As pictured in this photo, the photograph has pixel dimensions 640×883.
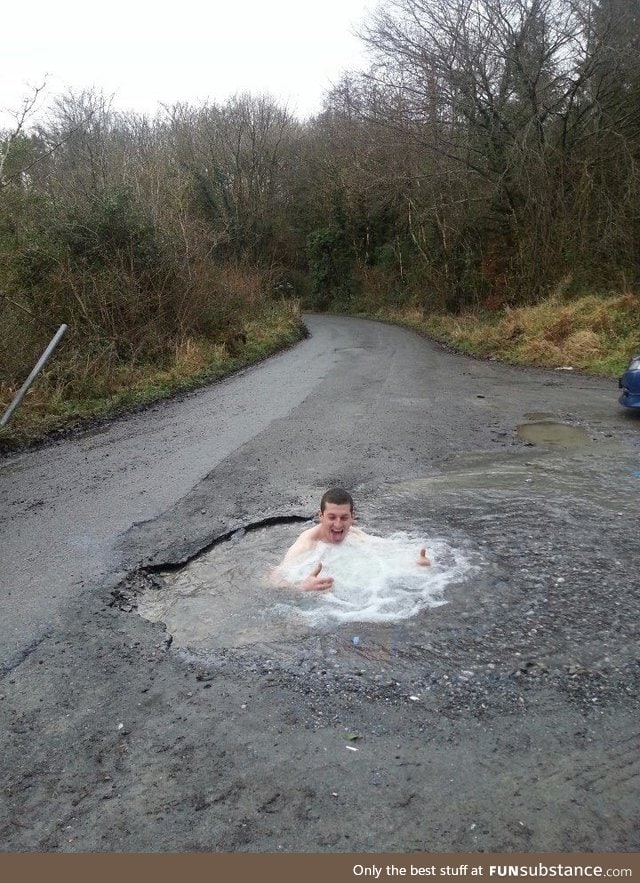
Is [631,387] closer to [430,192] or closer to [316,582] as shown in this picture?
[316,582]

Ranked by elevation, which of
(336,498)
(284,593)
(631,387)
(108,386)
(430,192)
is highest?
(430,192)

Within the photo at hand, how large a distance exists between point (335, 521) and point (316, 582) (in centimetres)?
61

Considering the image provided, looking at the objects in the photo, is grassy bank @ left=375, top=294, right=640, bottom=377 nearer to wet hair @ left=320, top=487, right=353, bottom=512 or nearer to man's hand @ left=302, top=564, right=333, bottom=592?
wet hair @ left=320, top=487, right=353, bottom=512

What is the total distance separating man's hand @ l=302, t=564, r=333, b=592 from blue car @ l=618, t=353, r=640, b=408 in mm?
6964

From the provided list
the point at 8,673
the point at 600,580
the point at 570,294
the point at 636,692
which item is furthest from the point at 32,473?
the point at 570,294

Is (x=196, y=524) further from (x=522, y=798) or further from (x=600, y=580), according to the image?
(x=522, y=798)

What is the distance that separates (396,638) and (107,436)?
7.38 metres

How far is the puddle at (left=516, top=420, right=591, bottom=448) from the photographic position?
8.93 metres

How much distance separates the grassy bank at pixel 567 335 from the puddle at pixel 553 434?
5984 millimetres

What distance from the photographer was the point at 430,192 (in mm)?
31188

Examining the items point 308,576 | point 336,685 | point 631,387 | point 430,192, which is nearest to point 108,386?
point 308,576

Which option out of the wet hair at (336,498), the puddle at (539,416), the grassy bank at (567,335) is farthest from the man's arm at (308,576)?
the grassy bank at (567,335)

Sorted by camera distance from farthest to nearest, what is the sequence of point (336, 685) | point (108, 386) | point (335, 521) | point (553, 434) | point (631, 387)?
point (108, 386) → point (631, 387) → point (553, 434) → point (335, 521) → point (336, 685)

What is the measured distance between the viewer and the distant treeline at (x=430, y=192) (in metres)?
15.1
